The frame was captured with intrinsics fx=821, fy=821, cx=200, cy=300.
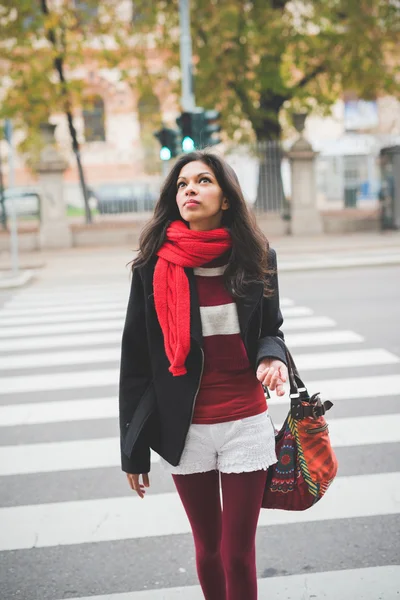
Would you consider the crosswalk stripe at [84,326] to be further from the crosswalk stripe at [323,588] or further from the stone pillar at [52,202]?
the stone pillar at [52,202]

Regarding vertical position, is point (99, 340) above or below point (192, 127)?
below

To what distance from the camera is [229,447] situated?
273cm

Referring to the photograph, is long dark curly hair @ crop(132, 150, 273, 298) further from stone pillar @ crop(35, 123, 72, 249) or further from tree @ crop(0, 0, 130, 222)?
tree @ crop(0, 0, 130, 222)

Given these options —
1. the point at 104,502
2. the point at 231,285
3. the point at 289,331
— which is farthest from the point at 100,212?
the point at 231,285

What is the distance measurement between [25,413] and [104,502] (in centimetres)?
219

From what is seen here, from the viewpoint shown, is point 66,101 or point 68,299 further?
point 66,101

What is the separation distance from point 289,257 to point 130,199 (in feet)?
21.4

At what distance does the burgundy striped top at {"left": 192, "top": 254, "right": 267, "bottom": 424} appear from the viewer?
2.72 metres

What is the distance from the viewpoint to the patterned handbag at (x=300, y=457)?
2805mm

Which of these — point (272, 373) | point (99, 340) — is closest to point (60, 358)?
point (99, 340)

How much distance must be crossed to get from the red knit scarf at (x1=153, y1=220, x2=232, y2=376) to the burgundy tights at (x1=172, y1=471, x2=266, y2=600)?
0.43 m

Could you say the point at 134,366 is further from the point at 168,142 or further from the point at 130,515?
the point at 168,142

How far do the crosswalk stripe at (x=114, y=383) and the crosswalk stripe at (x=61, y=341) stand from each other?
1468 mm

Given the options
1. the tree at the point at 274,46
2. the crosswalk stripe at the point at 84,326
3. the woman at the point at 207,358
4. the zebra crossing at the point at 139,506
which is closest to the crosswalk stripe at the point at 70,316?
the crosswalk stripe at the point at 84,326
